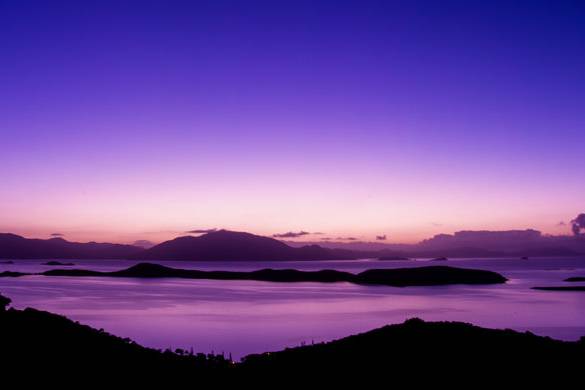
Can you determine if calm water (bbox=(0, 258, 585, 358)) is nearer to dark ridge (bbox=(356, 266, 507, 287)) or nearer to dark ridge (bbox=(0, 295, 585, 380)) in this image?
dark ridge (bbox=(0, 295, 585, 380))

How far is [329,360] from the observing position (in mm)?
16641

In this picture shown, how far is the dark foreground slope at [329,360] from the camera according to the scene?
14344 mm

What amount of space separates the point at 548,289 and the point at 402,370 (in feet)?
236

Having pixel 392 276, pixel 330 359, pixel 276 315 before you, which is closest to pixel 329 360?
pixel 330 359

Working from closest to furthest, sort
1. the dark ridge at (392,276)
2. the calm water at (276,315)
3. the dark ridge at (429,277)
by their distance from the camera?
the calm water at (276,315), the dark ridge at (429,277), the dark ridge at (392,276)

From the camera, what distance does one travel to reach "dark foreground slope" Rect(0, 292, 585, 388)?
14.3 meters

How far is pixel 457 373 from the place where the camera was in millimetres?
14508

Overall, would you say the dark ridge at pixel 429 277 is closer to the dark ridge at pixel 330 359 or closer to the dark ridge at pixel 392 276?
the dark ridge at pixel 392 276

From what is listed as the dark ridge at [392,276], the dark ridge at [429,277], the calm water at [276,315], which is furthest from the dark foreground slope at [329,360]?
the dark ridge at [392,276]

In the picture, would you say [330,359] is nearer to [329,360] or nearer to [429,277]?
[329,360]

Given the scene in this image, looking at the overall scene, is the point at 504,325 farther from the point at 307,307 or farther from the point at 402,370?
the point at 402,370

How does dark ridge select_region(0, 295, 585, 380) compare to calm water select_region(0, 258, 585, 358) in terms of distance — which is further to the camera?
calm water select_region(0, 258, 585, 358)

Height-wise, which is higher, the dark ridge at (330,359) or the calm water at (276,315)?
the dark ridge at (330,359)

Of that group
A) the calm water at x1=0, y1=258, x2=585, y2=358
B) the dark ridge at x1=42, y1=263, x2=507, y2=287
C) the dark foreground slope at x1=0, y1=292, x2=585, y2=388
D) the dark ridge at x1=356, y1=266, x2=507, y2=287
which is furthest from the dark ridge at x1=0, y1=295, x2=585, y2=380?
the dark ridge at x1=42, y1=263, x2=507, y2=287
